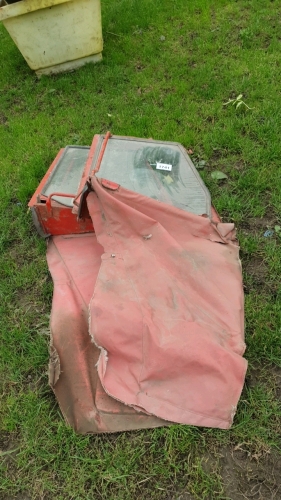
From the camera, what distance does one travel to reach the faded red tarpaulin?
6.67 ft

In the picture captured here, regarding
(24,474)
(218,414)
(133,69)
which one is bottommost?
(24,474)

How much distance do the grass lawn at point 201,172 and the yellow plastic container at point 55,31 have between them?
17 cm

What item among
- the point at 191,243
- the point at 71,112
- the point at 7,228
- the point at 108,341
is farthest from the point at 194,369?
the point at 71,112

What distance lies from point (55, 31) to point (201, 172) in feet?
6.83

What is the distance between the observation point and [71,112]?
396 cm

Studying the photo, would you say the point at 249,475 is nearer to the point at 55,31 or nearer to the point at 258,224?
the point at 258,224

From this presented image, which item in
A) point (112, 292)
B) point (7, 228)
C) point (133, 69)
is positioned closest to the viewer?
point (112, 292)

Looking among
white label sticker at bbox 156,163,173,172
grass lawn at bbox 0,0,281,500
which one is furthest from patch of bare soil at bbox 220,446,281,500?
white label sticker at bbox 156,163,173,172

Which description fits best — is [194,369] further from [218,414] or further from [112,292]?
[112,292]

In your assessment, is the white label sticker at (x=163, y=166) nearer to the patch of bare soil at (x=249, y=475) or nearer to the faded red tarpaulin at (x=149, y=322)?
the faded red tarpaulin at (x=149, y=322)

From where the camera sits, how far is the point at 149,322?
2.08 m

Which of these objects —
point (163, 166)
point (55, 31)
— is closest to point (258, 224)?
point (163, 166)

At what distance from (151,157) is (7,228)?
1173 millimetres

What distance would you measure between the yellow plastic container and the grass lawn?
0.17 meters
